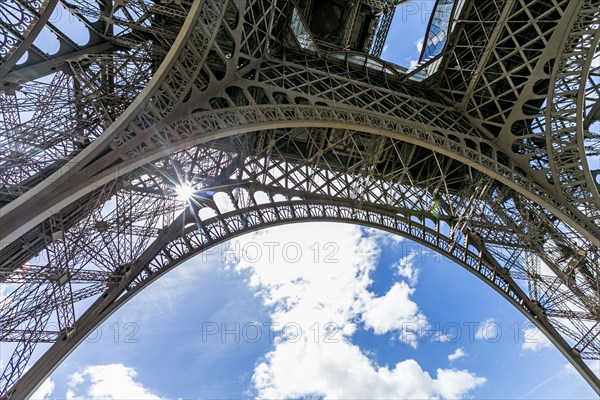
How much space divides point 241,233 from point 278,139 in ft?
12.5

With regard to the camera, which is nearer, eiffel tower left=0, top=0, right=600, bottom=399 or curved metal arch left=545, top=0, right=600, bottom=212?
eiffel tower left=0, top=0, right=600, bottom=399

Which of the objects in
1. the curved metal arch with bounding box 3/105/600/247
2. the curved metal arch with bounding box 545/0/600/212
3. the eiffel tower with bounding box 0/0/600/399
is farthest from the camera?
the curved metal arch with bounding box 545/0/600/212

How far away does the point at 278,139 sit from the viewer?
46.8 feet

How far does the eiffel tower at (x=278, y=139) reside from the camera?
28.7 feet

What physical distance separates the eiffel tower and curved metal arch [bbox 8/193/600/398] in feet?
0.22

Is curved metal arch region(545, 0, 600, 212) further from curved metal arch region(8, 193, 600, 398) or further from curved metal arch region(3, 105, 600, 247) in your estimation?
curved metal arch region(8, 193, 600, 398)

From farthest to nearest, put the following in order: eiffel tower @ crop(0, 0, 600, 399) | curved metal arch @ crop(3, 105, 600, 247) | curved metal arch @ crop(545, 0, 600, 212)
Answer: curved metal arch @ crop(545, 0, 600, 212), eiffel tower @ crop(0, 0, 600, 399), curved metal arch @ crop(3, 105, 600, 247)

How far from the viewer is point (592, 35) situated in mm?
11414

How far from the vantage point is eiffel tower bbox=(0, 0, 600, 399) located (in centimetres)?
874

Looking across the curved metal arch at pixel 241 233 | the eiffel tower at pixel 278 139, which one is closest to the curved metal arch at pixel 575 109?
the eiffel tower at pixel 278 139

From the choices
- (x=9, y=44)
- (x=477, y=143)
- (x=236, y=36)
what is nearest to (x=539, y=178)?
(x=477, y=143)

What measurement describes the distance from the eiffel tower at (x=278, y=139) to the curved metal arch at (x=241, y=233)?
66mm

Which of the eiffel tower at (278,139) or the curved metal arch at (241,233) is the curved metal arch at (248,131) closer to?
the eiffel tower at (278,139)

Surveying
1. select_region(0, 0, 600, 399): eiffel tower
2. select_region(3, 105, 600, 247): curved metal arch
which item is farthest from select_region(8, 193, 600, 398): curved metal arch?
select_region(3, 105, 600, 247): curved metal arch
